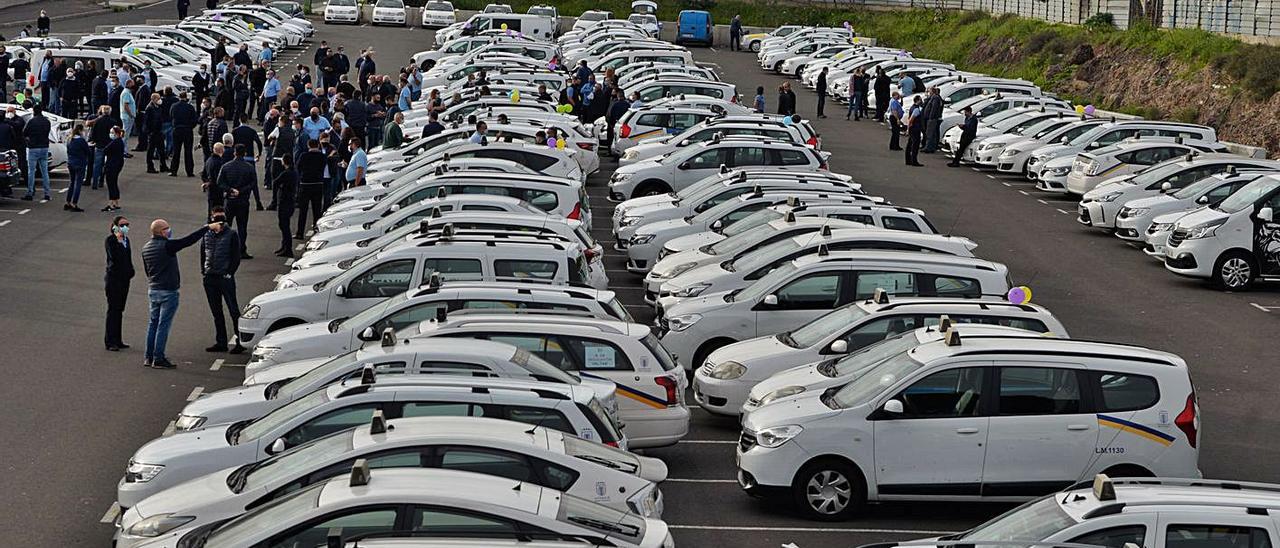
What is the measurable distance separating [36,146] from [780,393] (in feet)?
59.6

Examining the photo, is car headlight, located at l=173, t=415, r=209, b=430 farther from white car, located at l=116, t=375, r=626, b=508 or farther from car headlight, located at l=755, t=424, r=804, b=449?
car headlight, located at l=755, t=424, r=804, b=449

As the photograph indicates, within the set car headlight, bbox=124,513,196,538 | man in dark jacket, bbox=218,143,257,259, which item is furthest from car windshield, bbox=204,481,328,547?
man in dark jacket, bbox=218,143,257,259

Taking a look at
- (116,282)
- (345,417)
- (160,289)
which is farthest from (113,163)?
(345,417)

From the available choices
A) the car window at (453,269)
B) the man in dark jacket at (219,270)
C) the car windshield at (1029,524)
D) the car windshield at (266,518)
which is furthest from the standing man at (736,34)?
the car windshield at (266,518)

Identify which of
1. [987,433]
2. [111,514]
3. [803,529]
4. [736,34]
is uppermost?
[736,34]

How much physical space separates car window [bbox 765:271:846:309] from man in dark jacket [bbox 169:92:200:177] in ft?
55.2

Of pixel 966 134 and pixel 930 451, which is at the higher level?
pixel 966 134

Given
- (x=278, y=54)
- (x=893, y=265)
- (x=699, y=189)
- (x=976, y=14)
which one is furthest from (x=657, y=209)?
(x=976, y=14)

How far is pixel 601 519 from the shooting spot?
31.8 ft

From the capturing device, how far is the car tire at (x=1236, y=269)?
23.3 meters

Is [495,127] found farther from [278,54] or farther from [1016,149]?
[278,54]

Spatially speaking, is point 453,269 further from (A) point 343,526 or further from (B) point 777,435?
(A) point 343,526

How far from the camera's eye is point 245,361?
1828 centimetres

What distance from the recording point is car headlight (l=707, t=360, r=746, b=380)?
15805 millimetres
